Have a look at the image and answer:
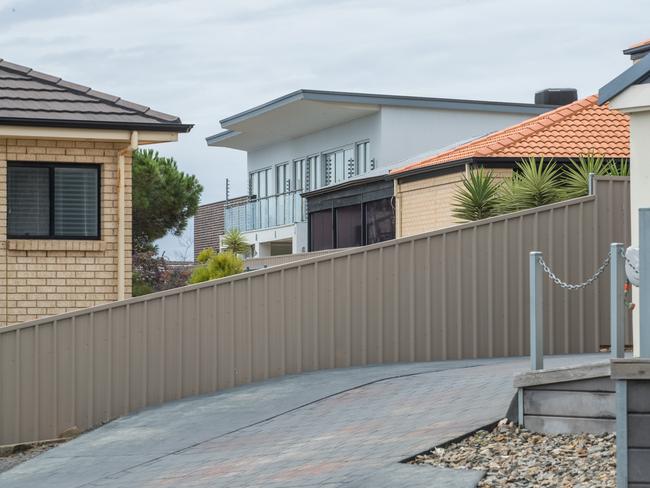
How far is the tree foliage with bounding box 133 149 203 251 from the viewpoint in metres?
38.5

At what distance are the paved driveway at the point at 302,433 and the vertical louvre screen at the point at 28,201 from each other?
3928 millimetres

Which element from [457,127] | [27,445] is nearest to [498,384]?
[27,445]

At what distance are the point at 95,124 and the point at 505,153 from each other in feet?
35.7

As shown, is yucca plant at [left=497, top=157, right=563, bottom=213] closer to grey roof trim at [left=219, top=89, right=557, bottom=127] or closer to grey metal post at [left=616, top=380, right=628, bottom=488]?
grey metal post at [left=616, top=380, right=628, bottom=488]

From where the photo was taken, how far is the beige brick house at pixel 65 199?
59.6 feet

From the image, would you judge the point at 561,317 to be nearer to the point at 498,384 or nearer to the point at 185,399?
the point at 498,384

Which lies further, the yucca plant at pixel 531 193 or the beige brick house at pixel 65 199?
the yucca plant at pixel 531 193

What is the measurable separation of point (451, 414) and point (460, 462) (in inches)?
79.9

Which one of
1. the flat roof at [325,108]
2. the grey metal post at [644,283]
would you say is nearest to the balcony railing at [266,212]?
the flat roof at [325,108]

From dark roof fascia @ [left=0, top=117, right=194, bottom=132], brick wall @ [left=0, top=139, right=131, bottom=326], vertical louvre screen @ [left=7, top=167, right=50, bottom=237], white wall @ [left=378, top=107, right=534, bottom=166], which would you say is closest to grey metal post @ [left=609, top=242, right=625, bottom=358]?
dark roof fascia @ [left=0, top=117, right=194, bottom=132]

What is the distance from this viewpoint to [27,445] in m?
15.9

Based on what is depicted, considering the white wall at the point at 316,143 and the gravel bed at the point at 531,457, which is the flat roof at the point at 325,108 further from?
the gravel bed at the point at 531,457

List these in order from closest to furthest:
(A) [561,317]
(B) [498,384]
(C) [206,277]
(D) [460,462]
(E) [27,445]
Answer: (D) [460,462] → (B) [498,384] → (E) [27,445] → (A) [561,317] → (C) [206,277]

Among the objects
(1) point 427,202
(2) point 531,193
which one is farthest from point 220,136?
(2) point 531,193
